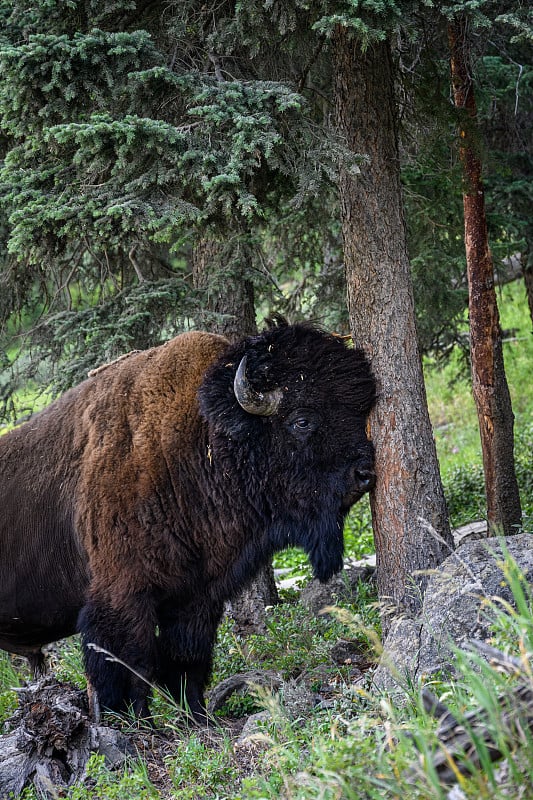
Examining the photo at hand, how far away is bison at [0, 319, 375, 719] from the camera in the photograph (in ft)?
21.1

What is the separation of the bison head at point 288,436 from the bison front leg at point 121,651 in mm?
1109

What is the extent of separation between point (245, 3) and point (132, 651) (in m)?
4.73

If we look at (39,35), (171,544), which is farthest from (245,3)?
(171,544)

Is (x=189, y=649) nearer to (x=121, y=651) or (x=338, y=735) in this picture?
(x=121, y=651)

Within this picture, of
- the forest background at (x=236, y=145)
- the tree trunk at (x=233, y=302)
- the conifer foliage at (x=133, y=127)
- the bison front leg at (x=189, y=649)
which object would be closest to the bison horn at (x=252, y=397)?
the forest background at (x=236, y=145)

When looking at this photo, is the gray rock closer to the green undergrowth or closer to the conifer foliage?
the green undergrowth

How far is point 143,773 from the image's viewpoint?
459cm

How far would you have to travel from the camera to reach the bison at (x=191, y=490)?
6.42 meters

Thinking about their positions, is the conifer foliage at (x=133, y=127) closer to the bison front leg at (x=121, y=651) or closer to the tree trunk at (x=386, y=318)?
the tree trunk at (x=386, y=318)

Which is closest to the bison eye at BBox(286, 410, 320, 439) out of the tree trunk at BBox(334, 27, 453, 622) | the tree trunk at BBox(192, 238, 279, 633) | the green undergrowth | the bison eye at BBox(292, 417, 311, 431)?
the bison eye at BBox(292, 417, 311, 431)

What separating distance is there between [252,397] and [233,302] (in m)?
1.82

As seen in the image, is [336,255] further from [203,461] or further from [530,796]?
[530,796]

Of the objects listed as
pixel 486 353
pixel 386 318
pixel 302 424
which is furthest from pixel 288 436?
pixel 486 353

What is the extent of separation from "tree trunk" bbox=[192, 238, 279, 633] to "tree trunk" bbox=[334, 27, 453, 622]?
1.71m
